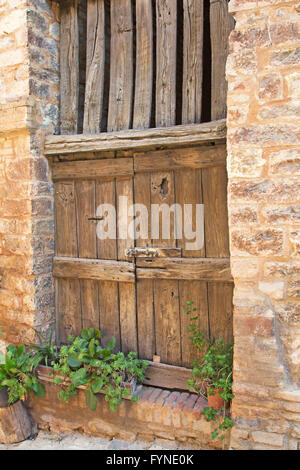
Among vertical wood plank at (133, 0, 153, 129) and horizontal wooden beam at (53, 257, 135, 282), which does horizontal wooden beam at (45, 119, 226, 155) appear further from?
horizontal wooden beam at (53, 257, 135, 282)

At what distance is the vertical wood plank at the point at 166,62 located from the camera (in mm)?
3092

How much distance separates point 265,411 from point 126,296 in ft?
4.60

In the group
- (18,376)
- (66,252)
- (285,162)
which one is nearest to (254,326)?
(285,162)

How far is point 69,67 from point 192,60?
119 cm

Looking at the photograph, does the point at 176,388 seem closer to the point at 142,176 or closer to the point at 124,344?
the point at 124,344

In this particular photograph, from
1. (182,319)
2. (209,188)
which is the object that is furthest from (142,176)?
(182,319)

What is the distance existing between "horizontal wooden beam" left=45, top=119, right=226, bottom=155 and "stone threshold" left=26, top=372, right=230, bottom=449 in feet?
6.46

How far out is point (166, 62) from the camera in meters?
3.12

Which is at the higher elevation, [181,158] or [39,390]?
[181,158]

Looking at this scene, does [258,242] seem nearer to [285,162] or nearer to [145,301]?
[285,162]

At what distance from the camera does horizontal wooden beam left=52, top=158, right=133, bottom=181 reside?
10.6ft

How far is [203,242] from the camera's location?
2.98 meters

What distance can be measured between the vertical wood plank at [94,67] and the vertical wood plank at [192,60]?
78 cm

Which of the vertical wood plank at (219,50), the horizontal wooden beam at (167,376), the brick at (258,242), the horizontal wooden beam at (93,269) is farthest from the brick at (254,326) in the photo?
the vertical wood plank at (219,50)
